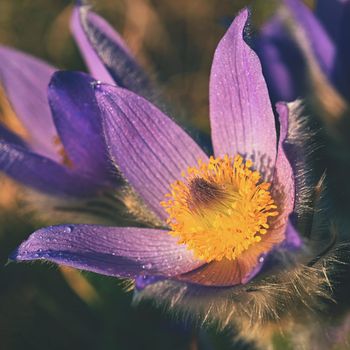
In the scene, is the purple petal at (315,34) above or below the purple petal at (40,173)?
below

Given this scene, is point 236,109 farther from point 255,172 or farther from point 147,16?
point 147,16

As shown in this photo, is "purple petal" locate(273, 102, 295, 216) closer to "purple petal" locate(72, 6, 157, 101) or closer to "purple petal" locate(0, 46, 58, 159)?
"purple petal" locate(72, 6, 157, 101)

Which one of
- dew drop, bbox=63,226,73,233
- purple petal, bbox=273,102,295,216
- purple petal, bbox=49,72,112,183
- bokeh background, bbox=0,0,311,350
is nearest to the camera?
purple petal, bbox=273,102,295,216

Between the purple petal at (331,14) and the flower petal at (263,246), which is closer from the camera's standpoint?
the flower petal at (263,246)

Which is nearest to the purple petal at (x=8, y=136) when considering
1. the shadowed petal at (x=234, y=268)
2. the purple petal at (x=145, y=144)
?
the purple petal at (x=145, y=144)

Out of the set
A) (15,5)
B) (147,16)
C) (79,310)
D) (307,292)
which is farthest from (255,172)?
(15,5)

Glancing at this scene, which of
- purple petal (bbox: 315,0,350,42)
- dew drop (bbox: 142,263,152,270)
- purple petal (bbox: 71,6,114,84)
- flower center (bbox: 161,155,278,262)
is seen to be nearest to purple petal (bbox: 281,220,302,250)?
flower center (bbox: 161,155,278,262)

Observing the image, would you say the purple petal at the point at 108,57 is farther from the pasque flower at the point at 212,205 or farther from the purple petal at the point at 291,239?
the purple petal at the point at 291,239
